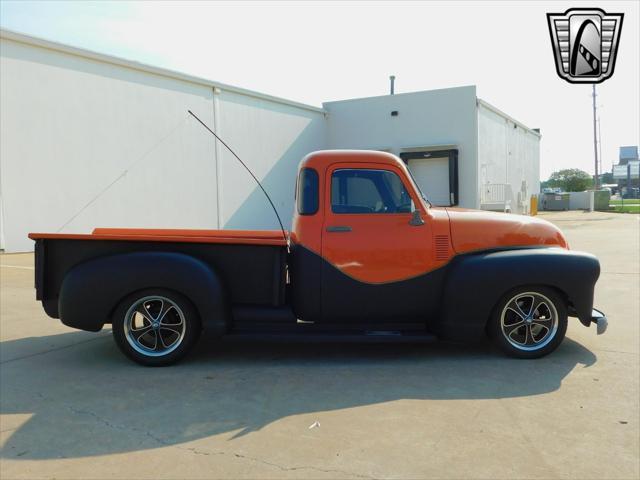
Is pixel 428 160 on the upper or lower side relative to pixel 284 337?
upper

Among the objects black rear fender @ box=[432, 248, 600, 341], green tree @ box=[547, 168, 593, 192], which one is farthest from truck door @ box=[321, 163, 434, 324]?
green tree @ box=[547, 168, 593, 192]

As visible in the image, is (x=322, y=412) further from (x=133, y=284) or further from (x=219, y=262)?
(x=133, y=284)

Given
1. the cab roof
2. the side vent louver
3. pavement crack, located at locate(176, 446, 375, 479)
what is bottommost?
pavement crack, located at locate(176, 446, 375, 479)

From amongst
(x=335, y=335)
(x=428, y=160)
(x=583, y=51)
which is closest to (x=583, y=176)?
(x=428, y=160)

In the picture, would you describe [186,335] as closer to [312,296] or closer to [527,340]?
[312,296]

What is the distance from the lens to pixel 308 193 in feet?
16.0

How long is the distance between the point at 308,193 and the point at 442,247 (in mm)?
1313

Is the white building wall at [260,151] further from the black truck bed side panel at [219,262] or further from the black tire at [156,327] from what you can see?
the black tire at [156,327]

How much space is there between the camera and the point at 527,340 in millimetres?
4844

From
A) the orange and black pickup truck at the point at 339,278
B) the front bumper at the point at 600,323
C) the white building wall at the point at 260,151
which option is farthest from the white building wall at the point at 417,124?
the orange and black pickup truck at the point at 339,278

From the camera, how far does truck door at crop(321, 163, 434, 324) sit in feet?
15.4

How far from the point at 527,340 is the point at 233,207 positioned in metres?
16.8

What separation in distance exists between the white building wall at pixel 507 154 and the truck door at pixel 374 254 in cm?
2002

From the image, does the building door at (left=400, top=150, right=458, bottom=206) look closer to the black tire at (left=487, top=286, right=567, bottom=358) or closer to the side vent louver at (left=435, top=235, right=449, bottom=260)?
the black tire at (left=487, top=286, right=567, bottom=358)
